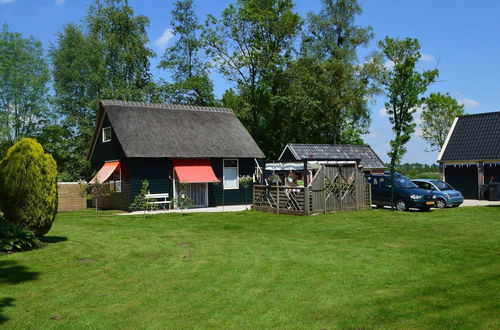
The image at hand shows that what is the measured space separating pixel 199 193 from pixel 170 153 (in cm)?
330

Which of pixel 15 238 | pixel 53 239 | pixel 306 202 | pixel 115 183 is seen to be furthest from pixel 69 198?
pixel 15 238

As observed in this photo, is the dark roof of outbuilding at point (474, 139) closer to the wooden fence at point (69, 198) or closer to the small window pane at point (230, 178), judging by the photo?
the small window pane at point (230, 178)

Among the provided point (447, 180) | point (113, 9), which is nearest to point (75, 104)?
point (113, 9)

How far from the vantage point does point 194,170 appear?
87.4 feet

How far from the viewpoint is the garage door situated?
3148 centimetres

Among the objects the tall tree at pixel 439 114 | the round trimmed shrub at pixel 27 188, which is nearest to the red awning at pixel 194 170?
the round trimmed shrub at pixel 27 188

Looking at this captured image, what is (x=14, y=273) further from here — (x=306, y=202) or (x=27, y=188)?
(x=306, y=202)

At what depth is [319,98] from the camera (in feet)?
140

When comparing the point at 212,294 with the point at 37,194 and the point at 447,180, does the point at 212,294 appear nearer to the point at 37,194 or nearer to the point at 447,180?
the point at 37,194

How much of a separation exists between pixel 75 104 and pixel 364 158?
90.5 feet

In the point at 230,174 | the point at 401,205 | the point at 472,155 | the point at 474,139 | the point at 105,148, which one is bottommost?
the point at 401,205

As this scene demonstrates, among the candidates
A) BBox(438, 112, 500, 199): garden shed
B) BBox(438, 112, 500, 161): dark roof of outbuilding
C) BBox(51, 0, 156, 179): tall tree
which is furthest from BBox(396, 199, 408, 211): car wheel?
BBox(51, 0, 156, 179): tall tree

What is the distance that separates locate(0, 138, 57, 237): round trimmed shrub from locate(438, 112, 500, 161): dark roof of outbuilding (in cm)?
2804

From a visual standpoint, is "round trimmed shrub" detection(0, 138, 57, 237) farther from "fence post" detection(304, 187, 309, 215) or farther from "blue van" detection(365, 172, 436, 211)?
"blue van" detection(365, 172, 436, 211)
